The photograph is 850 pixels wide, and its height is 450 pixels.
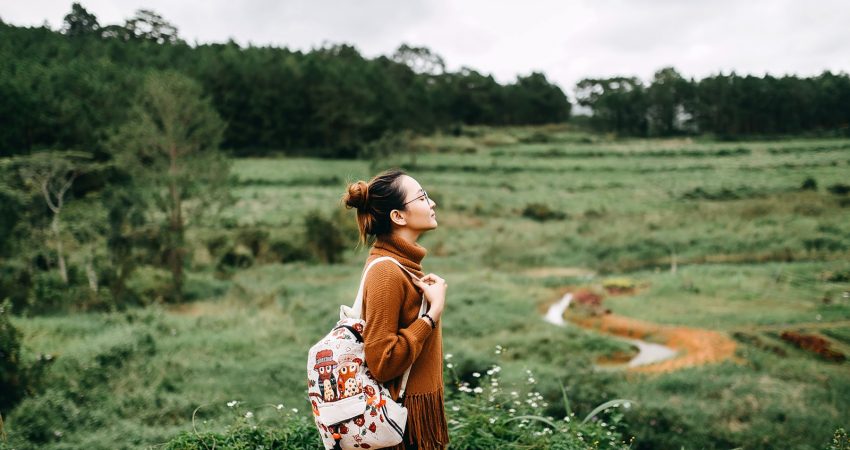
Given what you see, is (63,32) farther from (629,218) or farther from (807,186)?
(807,186)

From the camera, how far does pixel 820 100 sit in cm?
2683

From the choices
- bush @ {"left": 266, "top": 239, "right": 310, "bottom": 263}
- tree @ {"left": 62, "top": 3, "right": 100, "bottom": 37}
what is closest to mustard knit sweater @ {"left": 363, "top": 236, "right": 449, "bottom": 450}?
tree @ {"left": 62, "top": 3, "right": 100, "bottom": 37}

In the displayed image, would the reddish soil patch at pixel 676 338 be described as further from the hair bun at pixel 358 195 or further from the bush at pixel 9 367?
the hair bun at pixel 358 195

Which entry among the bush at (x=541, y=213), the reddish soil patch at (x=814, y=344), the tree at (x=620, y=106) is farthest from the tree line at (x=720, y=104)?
the reddish soil patch at (x=814, y=344)

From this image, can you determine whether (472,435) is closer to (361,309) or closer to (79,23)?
(361,309)

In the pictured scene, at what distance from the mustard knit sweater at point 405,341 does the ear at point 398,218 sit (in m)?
0.07

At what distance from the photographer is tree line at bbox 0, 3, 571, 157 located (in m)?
20.1

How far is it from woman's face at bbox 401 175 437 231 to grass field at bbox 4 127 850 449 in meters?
2.57

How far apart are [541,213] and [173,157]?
21.0 m

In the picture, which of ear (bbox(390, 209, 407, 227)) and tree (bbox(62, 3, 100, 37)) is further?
tree (bbox(62, 3, 100, 37))

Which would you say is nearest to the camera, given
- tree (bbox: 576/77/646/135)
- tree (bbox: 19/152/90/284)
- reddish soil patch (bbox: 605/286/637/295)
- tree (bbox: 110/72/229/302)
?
tree (bbox: 19/152/90/284)

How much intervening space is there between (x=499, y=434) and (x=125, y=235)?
15652 mm

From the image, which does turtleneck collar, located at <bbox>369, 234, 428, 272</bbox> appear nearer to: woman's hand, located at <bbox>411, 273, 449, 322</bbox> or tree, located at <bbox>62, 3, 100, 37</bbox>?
woman's hand, located at <bbox>411, 273, 449, 322</bbox>

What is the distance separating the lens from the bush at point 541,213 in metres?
33.1
